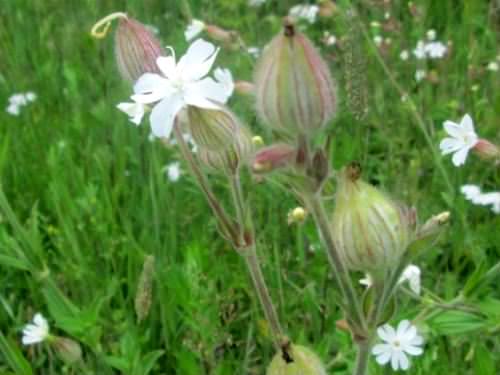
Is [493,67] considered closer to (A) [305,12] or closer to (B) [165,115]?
(A) [305,12]

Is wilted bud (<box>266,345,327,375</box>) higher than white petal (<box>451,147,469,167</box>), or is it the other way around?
wilted bud (<box>266,345,327,375</box>)

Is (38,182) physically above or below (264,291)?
below

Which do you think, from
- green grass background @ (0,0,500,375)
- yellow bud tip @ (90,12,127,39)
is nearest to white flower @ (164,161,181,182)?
green grass background @ (0,0,500,375)

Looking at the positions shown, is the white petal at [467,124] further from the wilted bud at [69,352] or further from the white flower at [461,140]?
the wilted bud at [69,352]

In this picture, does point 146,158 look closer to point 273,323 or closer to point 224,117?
point 273,323

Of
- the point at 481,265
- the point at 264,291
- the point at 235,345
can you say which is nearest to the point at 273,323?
the point at 264,291

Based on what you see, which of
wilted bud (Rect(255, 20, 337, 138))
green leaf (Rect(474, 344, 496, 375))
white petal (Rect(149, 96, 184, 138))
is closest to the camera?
wilted bud (Rect(255, 20, 337, 138))

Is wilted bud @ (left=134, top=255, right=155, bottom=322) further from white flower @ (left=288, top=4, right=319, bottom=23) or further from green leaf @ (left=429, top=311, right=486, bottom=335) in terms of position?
white flower @ (left=288, top=4, right=319, bottom=23)
